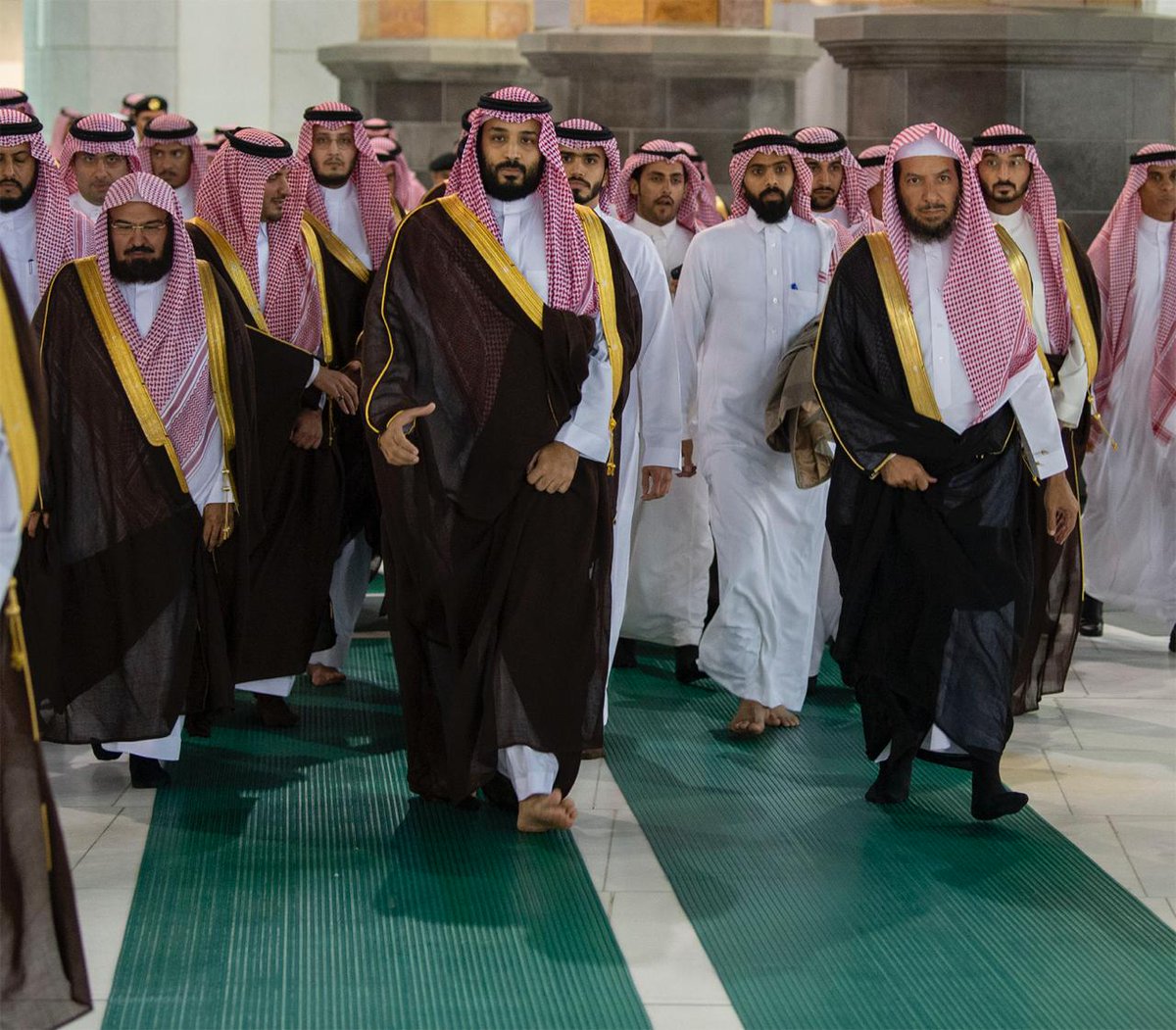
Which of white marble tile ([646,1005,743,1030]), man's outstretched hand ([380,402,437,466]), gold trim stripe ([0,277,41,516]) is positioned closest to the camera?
gold trim stripe ([0,277,41,516])

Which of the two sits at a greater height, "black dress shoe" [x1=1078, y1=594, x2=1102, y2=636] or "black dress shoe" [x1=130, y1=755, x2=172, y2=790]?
"black dress shoe" [x1=1078, y1=594, x2=1102, y2=636]

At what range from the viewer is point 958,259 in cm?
541

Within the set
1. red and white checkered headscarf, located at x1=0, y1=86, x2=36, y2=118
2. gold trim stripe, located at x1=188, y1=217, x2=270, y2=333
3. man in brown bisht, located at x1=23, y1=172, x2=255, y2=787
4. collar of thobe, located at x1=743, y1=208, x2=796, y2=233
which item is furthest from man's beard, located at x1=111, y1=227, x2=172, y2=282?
collar of thobe, located at x1=743, y1=208, x2=796, y2=233

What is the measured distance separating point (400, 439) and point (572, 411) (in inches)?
17.6

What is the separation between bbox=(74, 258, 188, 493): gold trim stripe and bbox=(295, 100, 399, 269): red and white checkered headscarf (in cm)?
156

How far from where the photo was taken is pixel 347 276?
6.70m

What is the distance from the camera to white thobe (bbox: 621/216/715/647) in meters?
7.26

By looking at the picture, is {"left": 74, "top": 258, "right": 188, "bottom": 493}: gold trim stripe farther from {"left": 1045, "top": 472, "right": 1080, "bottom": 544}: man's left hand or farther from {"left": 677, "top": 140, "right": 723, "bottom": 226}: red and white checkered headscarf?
{"left": 677, "top": 140, "right": 723, "bottom": 226}: red and white checkered headscarf

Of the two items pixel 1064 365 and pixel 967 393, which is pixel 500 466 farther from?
pixel 1064 365

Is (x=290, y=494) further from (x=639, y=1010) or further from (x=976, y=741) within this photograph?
(x=639, y=1010)

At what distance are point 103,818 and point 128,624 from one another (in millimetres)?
513

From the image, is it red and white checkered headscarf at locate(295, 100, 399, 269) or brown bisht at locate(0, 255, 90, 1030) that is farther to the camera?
red and white checkered headscarf at locate(295, 100, 399, 269)

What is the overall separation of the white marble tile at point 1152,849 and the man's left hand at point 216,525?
2.45 meters

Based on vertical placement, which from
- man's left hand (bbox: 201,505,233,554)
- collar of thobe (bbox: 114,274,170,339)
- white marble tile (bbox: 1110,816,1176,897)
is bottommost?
white marble tile (bbox: 1110,816,1176,897)
